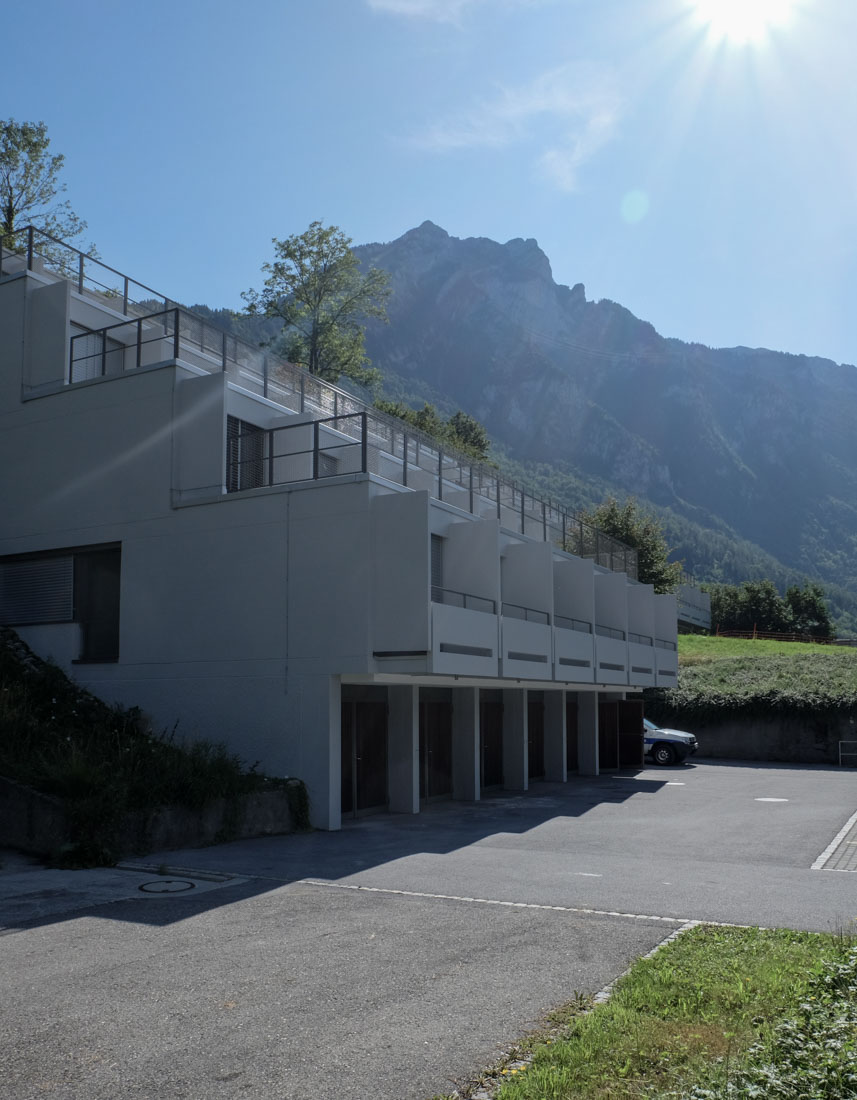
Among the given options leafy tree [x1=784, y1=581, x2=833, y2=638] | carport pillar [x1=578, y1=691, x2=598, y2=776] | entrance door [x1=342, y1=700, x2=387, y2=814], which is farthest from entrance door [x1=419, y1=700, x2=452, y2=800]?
leafy tree [x1=784, y1=581, x2=833, y2=638]

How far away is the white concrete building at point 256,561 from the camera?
1847 cm

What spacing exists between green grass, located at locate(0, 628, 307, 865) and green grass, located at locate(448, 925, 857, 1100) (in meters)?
8.96

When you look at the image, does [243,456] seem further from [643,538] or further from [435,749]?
[643,538]

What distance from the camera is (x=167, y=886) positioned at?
12086 millimetres

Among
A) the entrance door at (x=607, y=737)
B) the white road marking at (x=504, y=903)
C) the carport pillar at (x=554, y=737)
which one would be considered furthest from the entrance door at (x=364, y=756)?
the entrance door at (x=607, y=737)

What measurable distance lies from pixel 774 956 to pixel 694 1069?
2.79 m

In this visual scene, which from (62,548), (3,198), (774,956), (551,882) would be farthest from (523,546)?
(3,198)

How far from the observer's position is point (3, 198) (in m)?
38.4

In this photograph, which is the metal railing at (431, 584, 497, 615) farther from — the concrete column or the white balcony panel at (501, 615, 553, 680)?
the concrete column

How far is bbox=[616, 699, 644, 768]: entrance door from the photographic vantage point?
3509 cm

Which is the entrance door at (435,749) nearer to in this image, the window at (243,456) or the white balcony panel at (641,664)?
the window at (243,456)

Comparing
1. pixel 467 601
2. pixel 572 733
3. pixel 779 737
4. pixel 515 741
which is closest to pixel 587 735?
pixel 572 733

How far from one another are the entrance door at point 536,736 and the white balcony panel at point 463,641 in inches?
362

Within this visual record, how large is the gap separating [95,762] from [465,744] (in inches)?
412
